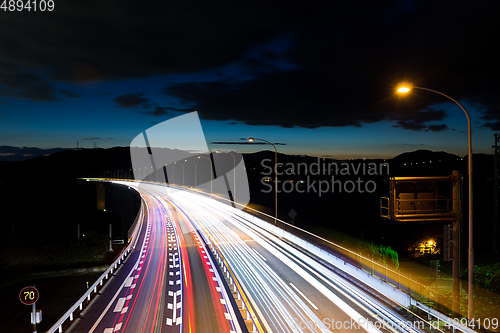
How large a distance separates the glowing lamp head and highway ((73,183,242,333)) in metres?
10.1

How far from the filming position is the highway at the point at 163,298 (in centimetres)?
1255

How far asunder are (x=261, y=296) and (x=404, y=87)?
34.8 feet

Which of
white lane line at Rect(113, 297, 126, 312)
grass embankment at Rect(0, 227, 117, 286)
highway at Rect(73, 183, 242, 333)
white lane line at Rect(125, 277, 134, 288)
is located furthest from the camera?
grass embankment at Rect(0, 227, 117, 286)

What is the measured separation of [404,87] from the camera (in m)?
10.6

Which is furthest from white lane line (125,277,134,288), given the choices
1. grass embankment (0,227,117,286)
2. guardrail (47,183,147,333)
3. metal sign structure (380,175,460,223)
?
metal sign structure (380,175,460,223)

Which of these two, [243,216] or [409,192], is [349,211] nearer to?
[243,216]

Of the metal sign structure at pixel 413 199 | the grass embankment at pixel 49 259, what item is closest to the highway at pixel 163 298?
the metal sign structure at pixel 413 199

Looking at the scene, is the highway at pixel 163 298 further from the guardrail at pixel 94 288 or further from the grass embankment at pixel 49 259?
the grass embankment at pixel 49 259

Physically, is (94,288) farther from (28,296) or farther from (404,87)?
(404,87)

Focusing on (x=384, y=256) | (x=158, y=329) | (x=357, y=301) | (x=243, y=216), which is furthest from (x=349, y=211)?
(x=158, y=329)

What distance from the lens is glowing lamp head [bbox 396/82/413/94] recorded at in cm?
1052

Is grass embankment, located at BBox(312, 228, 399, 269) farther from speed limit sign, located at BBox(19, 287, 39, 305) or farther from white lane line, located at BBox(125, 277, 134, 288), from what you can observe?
speed limit sign, located at BBox(19, 287, 39, 305)

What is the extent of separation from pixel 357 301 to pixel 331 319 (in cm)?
204

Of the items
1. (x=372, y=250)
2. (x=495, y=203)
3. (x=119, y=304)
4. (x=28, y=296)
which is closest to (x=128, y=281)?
(x=119, y=304)
